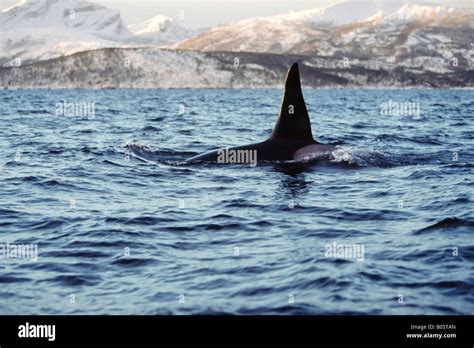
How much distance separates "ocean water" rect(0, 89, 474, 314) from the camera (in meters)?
9.13

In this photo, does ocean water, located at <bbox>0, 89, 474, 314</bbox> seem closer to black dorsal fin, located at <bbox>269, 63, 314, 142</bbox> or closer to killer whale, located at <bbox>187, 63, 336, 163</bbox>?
killer whale, located at <bbox>187, 63, 336, 163</bbox>

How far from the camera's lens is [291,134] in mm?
21188

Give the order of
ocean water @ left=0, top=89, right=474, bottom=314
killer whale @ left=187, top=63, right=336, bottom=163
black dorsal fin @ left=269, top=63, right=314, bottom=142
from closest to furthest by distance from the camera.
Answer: ocean water @ left=0, top=89, right=474, bottom=314 → black dorsal fin @ left=269, top=63, right=314, bottom=142 → killer whale @ left=187, top=63, right=336, bottom=163

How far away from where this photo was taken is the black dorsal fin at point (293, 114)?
20.3 meters

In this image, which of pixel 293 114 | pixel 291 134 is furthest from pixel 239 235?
pixel 291 134

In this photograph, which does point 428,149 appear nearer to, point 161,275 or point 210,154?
point 210,154

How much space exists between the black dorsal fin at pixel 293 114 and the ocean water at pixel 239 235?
1.10 m

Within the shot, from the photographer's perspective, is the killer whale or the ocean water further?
the killer whale

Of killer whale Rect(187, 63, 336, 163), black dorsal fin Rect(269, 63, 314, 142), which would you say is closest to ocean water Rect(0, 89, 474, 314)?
killer whale Rect(187, 63, 336, 163)

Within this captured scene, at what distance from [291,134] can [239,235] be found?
8.73 meters

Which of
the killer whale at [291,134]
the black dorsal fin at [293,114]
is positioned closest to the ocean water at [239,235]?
the killer whale at [291,134]

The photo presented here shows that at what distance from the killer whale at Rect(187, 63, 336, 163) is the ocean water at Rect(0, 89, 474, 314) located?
551 mm

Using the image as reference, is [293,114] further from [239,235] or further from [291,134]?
[239,235]

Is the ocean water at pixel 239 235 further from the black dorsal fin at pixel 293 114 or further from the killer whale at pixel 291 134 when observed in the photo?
the black dorsal fin at pixel 293 114
